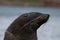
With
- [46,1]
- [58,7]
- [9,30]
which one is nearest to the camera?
[9,30]

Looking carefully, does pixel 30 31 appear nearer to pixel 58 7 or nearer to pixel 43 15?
pixel 43 15

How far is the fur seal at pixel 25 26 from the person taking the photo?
899 mm

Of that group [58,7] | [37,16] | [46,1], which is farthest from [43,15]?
[46,1]

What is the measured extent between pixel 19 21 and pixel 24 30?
35 mm

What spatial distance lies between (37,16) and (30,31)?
5 cm

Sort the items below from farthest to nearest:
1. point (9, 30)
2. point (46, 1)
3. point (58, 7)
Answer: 1. point (46, 1)
2. point (58, 7)
3. point (9, 30)

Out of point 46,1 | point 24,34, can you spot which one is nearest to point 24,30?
point 24,34

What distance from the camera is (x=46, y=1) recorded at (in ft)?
68.0

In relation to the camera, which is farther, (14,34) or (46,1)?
(46,1)

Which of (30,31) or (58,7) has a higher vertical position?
(58,7)

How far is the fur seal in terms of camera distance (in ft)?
2.95

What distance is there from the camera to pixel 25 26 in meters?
0.91

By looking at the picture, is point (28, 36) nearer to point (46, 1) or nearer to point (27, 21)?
point (27, 21)

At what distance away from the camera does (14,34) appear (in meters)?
0.90
